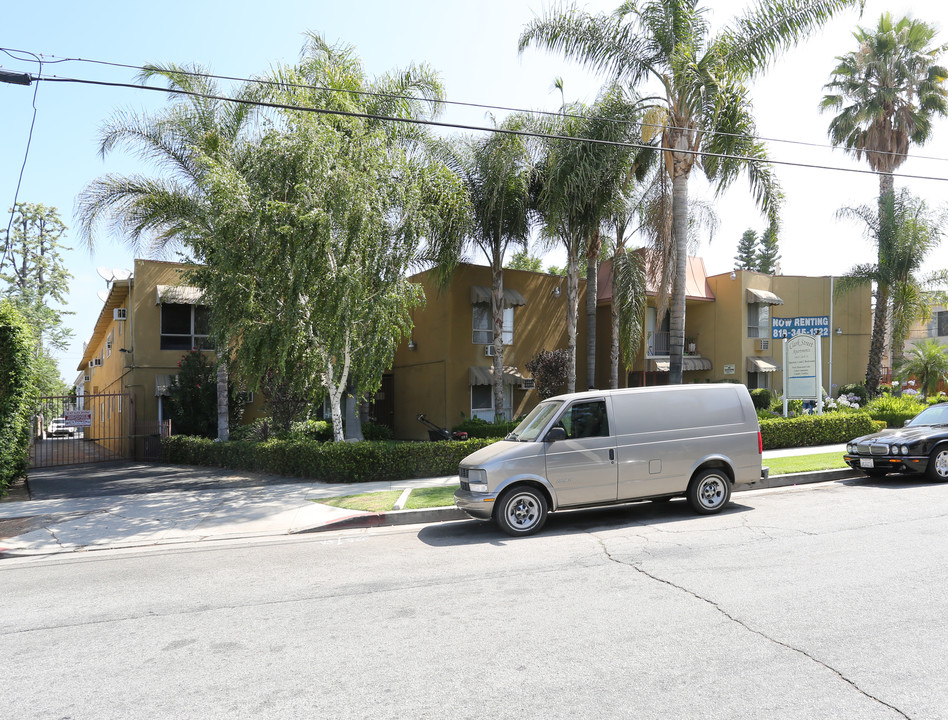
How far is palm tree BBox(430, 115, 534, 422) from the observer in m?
18.7

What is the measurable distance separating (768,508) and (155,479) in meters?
13.9

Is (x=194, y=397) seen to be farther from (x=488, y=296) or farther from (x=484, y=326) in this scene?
(x=488, y=296)

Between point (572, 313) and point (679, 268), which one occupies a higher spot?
point (679, 268)

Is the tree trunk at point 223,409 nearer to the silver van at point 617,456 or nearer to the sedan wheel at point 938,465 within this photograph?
the silver van at point 617,456

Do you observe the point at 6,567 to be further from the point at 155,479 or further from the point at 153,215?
the point at 153,215

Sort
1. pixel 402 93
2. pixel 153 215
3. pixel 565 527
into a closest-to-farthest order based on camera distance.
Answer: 1. pixel 565 527
2. pixel 402 93
3. pixel 153 215

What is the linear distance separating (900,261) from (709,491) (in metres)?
21.5

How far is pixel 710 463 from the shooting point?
9.52m

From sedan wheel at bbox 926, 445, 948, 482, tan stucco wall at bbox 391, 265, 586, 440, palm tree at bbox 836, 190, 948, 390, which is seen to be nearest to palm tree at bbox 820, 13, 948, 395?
palm tree at bbox 836, 190, 948, 390

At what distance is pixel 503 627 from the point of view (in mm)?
5105

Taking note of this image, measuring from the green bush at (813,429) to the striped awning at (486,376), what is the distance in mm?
9061

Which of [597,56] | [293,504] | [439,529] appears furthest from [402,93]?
[439,529]

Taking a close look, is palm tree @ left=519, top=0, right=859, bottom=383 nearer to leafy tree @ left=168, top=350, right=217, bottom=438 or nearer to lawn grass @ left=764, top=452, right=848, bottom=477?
lawn grass @ left=764, top=452, right=848, bottom=477

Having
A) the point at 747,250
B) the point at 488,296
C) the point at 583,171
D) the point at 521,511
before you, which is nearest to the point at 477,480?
the point at 521,511
